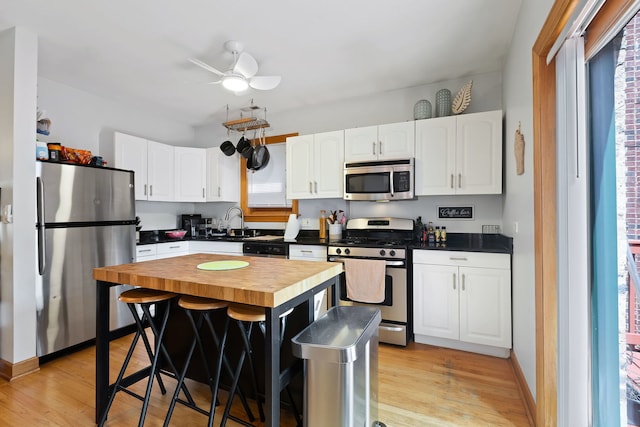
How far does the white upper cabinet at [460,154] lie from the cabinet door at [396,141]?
0.07 m

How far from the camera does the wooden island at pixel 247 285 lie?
1287 mm

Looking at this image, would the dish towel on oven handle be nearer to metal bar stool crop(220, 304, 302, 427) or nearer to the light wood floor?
the light wood floor

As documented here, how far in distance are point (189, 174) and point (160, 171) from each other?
0.39 meters

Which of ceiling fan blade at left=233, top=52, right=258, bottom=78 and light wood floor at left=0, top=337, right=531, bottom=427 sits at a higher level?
ceiling fan blade at left=233, top=52, right=258, bottom=78

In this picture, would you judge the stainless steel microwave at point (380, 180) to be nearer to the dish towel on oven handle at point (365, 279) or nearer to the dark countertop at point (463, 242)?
the dark countertop at point (463, 242)

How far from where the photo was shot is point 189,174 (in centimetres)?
425

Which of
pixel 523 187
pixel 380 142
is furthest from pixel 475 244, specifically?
pixel 380 142

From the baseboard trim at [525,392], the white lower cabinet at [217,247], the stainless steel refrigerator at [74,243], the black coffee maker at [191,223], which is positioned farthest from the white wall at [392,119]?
the stainless steel refrigerator at [74,243]

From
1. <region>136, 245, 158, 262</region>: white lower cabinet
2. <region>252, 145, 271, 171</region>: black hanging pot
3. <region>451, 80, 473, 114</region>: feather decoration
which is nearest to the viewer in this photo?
<region>451, 80, 473, 114</region>: feather decoration

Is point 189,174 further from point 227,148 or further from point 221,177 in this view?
point 227,148

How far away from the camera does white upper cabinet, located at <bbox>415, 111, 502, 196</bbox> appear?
2793 millimetres

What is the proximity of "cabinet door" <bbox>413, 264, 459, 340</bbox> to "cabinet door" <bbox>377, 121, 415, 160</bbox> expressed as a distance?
1140 mm

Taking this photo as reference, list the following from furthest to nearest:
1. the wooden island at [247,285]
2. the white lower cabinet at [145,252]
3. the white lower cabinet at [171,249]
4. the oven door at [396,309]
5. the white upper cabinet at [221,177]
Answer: the white upper cabinet at [221,177]
the white lower cabinet at [171,249]
the white lower cabinet at [145,252]
the oven door at [396,309]
the wooden island at [247,285]

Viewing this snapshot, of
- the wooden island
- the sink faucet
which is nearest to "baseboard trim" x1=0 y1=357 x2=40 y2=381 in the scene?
the wooden island
